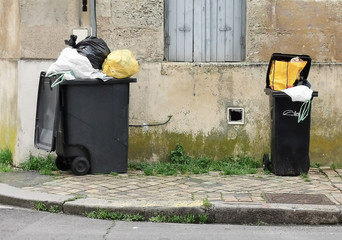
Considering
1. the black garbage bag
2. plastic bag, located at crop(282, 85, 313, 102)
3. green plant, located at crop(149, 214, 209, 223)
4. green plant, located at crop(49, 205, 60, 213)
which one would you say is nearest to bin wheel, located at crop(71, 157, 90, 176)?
the black garbage bag

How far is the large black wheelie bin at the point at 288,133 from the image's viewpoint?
8.48m

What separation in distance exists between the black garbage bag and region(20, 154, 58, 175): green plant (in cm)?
146

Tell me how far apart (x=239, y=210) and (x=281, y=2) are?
12.5 ft

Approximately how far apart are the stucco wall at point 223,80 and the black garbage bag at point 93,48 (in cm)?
65

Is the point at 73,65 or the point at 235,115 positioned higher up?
the point at 73,65

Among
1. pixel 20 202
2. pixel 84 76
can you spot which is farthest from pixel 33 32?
pixel 20 202

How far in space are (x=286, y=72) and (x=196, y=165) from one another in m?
1.80

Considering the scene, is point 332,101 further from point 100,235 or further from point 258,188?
point 100,235

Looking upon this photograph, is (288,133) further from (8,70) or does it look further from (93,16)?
(8,70)

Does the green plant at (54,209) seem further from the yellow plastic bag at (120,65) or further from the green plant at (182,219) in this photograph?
the yellow plastic bag at (120,65)

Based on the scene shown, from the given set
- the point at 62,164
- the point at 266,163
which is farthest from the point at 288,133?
the point at 62,164

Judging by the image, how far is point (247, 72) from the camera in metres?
9.43

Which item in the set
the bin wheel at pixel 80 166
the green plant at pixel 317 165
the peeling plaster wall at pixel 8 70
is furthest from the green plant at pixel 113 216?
the green plant at pixel 317 165

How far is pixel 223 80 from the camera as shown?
9422mm
